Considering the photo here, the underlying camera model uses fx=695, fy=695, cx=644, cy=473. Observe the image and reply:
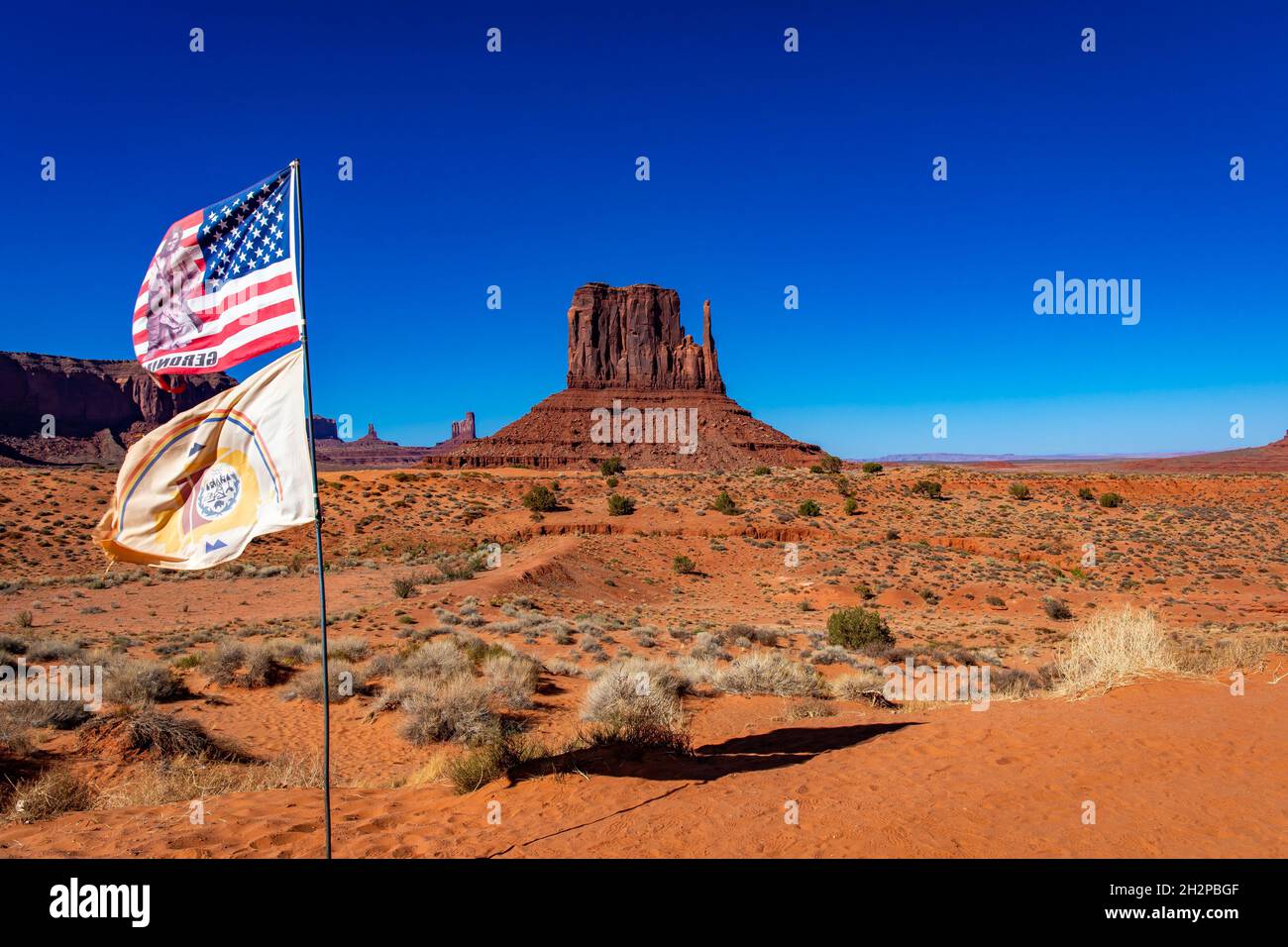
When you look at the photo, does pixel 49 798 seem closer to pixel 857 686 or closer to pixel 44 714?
pixel 44 714

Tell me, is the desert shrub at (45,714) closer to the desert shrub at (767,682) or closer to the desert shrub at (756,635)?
the desert shrub at (767,682)

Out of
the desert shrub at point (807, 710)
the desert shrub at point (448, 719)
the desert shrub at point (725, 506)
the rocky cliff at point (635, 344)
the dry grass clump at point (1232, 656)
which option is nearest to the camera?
the desert shrub at point (448, 719)

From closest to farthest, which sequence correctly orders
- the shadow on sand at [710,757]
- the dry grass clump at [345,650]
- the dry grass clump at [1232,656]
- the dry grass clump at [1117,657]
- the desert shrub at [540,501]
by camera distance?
the shadow on sand at [710,757] → the dry grass clump at [1117,657] → the dry grass clump at [1232,656] → the dry grass clump at [345,650] → the desert shrub at [540,501]

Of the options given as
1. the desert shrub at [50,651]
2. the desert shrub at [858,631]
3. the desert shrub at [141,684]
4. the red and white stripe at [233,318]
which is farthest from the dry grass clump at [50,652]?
the desert shrub at [858,631]

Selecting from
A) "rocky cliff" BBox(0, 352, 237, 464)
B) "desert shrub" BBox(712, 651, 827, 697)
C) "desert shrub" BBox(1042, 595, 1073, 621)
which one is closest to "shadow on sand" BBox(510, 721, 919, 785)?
"desert shrub" BBox(712, 651, 827, 697)

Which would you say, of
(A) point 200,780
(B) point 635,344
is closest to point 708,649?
(A) point 200,780

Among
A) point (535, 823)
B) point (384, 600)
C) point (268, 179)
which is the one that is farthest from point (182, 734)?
point (384, 600)

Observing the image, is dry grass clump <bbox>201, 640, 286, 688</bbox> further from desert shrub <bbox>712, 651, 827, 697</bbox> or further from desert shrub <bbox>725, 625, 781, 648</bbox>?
desert shrub <bbox>725, 625, 781, 648</bbox>

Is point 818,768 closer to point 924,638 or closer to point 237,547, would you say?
point 237,547
